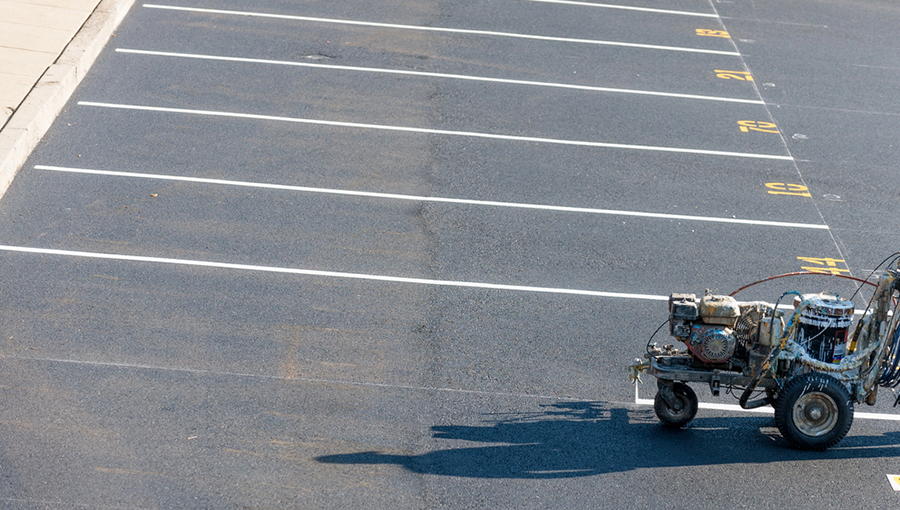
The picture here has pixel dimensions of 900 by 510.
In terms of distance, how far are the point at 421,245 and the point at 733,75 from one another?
7488 millimetres

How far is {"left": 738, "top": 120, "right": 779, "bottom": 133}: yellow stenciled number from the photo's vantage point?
13.3 m

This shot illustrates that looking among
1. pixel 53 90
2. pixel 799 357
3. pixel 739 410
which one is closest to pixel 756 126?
pixel 739 410

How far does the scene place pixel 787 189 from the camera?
11.9m

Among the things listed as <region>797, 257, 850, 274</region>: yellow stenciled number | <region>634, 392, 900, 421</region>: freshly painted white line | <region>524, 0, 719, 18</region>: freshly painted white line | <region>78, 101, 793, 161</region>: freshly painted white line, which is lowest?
<region>634, 392, 900, 421</region>: freshly painted white line

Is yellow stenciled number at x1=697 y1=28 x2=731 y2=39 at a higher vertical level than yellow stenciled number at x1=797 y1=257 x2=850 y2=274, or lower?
higher

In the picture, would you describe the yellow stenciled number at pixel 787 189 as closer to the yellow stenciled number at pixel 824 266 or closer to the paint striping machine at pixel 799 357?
the yellow stenciled number at pixel 824 266

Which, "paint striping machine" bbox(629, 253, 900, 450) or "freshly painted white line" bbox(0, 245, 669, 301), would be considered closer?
"paint striping machine" bbox(629, 253, 900, 450)

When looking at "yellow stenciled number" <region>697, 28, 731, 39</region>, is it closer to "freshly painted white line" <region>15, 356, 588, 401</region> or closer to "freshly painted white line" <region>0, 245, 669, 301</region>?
"freshly painted white line" <region>0, 245, 669, 301</region>

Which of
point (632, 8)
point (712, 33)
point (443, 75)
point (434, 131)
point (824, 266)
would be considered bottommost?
point (824, 266)

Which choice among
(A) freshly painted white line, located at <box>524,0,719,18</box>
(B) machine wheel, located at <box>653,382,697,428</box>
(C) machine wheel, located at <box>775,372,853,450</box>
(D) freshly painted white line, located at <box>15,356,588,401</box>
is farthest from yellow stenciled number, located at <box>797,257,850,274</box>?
(A) freshly painted white line, located at <box>524,0,719,18</box>

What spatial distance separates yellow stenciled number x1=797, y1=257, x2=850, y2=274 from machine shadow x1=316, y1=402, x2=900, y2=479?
276 centimetres

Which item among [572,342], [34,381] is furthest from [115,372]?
[572,342]

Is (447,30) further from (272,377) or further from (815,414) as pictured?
(815,414)

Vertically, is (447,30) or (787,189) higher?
(447,30)
